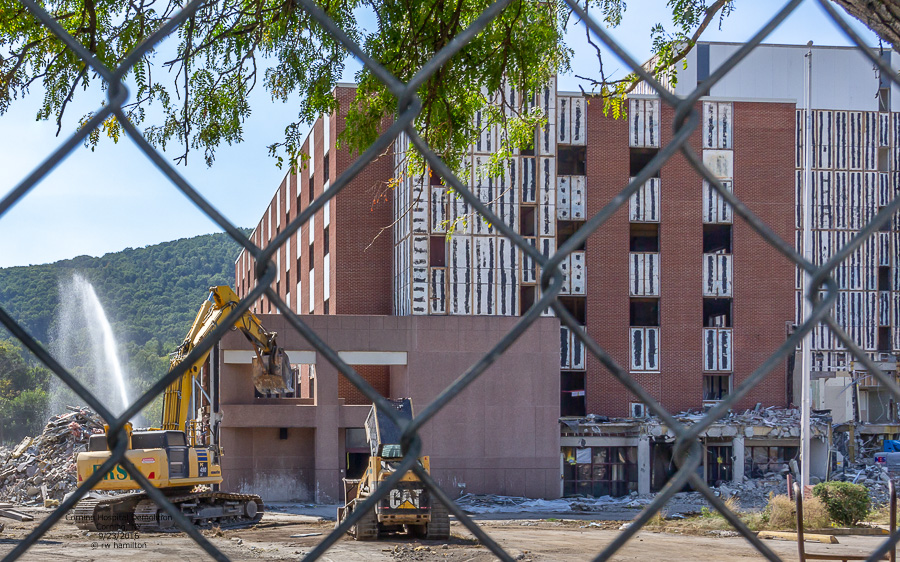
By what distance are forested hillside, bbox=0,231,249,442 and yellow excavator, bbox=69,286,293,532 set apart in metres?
41.5

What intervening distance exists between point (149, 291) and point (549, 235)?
56.7 m

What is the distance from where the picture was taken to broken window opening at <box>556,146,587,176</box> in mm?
36969

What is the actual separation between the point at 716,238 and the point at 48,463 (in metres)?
27.9

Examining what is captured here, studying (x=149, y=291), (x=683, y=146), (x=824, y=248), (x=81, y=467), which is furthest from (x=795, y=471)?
(x=149, y=291)

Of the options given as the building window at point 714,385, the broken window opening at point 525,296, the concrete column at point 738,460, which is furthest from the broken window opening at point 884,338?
the broken window opening at point 525,296

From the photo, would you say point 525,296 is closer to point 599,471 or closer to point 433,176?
point 599,471

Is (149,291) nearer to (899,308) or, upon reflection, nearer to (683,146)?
(899,308)

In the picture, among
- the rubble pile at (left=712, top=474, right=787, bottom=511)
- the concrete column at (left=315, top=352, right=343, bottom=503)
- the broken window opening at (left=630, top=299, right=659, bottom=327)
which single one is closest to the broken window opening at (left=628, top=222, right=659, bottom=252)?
the broken window opening at (left=630, top=299, right=659, bottom=327)

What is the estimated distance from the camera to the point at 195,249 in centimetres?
8669

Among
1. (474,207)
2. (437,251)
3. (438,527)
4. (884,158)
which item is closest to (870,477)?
(884,158)

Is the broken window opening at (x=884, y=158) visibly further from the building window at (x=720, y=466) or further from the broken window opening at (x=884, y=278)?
the building window at (x=720, y=466)

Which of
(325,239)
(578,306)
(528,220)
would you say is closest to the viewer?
(528,220)

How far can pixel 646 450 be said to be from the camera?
3369cm

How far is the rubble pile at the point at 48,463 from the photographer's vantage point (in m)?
30.5
